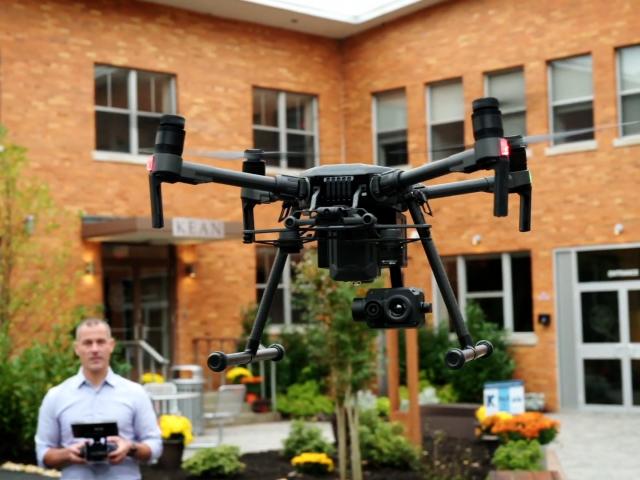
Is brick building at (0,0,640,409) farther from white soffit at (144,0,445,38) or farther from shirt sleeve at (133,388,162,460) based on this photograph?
shirt sleeve at (133,388,162,460)

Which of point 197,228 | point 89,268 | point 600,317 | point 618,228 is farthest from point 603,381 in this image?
point 89,268

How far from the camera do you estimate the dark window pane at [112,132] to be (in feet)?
60.6

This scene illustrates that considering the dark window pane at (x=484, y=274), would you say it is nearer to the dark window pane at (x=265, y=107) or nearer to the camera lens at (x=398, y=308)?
the dark window pane at (x=265, y=107)

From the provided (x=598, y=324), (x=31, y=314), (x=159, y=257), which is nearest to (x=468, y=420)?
(x=598, y=324)

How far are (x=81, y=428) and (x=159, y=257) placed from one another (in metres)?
14.7

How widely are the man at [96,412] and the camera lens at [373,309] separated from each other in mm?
2700

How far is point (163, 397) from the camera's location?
12.9 meters

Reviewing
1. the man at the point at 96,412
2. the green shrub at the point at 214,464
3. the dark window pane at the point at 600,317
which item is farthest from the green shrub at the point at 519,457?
the dark window pane at the point at 600,317

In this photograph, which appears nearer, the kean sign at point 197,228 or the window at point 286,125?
the kean sign at point 197,228

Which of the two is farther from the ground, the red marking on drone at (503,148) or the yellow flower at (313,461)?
the red marking on drone at (503,148)

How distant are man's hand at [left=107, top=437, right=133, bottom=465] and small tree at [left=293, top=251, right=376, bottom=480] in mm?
5250

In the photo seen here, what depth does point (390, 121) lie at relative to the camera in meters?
21.3

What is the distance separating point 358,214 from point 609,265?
16296 mm

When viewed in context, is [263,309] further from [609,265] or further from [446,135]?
[446,135]
